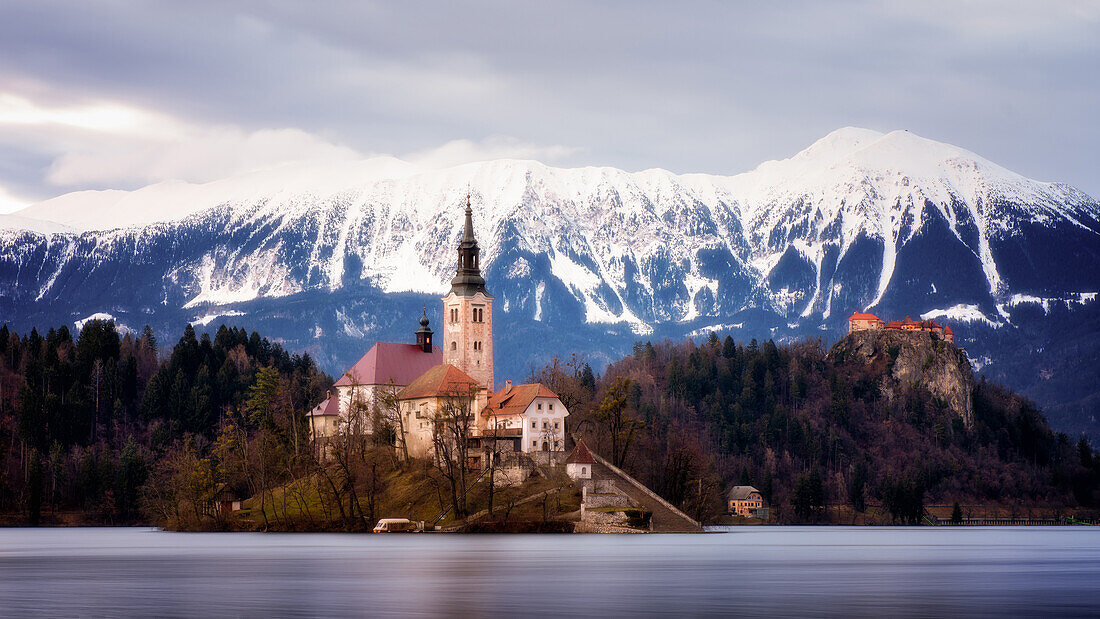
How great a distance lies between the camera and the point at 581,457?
134 m

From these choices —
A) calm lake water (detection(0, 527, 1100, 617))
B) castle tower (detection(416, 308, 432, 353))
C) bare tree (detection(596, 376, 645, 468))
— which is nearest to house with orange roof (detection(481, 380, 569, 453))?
bare tree (detection(596, 376, 645, 468))

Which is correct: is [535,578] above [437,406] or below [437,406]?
below

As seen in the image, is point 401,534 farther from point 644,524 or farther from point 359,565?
point 359,565

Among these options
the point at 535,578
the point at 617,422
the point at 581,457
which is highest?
the point at 617,422

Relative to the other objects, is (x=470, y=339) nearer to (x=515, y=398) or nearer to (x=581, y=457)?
(x=515, y=398)

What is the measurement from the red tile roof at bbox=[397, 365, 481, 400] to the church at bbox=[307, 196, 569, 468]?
11cm

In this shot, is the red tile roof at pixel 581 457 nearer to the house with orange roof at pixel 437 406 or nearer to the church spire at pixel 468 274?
the house with orange roof at pixel 437 406

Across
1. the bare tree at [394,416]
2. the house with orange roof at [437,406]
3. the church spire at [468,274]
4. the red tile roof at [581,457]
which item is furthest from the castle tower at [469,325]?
the red tile roof at [581,457]

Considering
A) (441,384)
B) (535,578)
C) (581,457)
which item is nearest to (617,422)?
(581,457)

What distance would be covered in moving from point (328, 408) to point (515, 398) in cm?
3121

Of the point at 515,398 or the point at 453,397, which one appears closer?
the point at 453,397

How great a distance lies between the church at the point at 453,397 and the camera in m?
142

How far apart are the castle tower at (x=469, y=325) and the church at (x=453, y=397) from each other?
0.11 meters

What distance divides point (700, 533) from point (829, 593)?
270ft
